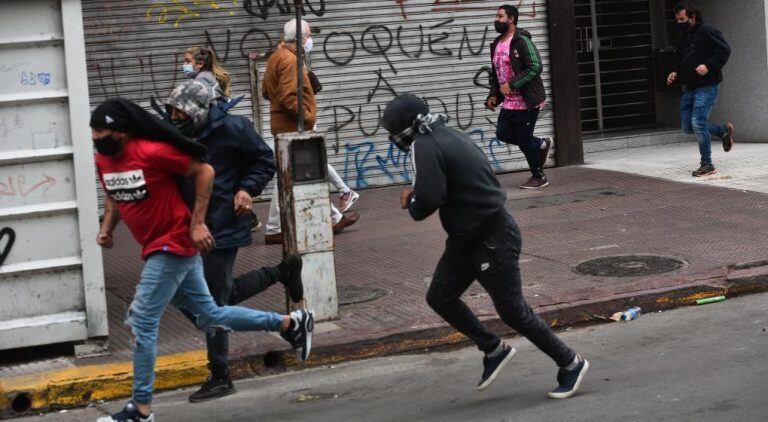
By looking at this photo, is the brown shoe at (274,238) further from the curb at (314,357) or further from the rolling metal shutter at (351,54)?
the curb at (314,357)

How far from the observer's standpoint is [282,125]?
10.9 metres

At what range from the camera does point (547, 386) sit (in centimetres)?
669

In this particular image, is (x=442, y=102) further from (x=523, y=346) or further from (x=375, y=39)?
(x=523, y=346)

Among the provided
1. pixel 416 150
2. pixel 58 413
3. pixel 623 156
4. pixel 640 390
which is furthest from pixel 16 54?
pixel 623 156

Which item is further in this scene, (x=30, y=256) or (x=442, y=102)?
(x=442, y=102)

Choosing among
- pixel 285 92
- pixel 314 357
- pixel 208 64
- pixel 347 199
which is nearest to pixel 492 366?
pixel 314 357

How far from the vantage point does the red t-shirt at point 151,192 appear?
237 inches

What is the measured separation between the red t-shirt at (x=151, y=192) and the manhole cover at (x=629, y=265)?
4019 millimetres

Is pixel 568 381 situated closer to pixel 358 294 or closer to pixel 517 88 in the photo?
pixel 358 294

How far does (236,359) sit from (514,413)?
204 centimetres

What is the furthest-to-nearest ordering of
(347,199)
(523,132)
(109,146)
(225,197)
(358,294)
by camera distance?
(523,132)
(347,199)
(358,294)
(225,197)
(109,146)

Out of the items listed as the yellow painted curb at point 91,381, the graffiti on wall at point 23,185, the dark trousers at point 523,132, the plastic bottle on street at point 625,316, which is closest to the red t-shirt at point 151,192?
the yellow painted curb at point 91,381

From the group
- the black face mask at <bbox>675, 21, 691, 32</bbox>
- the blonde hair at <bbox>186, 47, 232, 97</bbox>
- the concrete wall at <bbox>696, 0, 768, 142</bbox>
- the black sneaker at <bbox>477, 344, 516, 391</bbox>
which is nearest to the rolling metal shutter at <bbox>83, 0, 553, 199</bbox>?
the black face mask at <bbox>675, 21, 691, 32</bbox>

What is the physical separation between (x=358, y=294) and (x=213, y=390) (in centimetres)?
222
